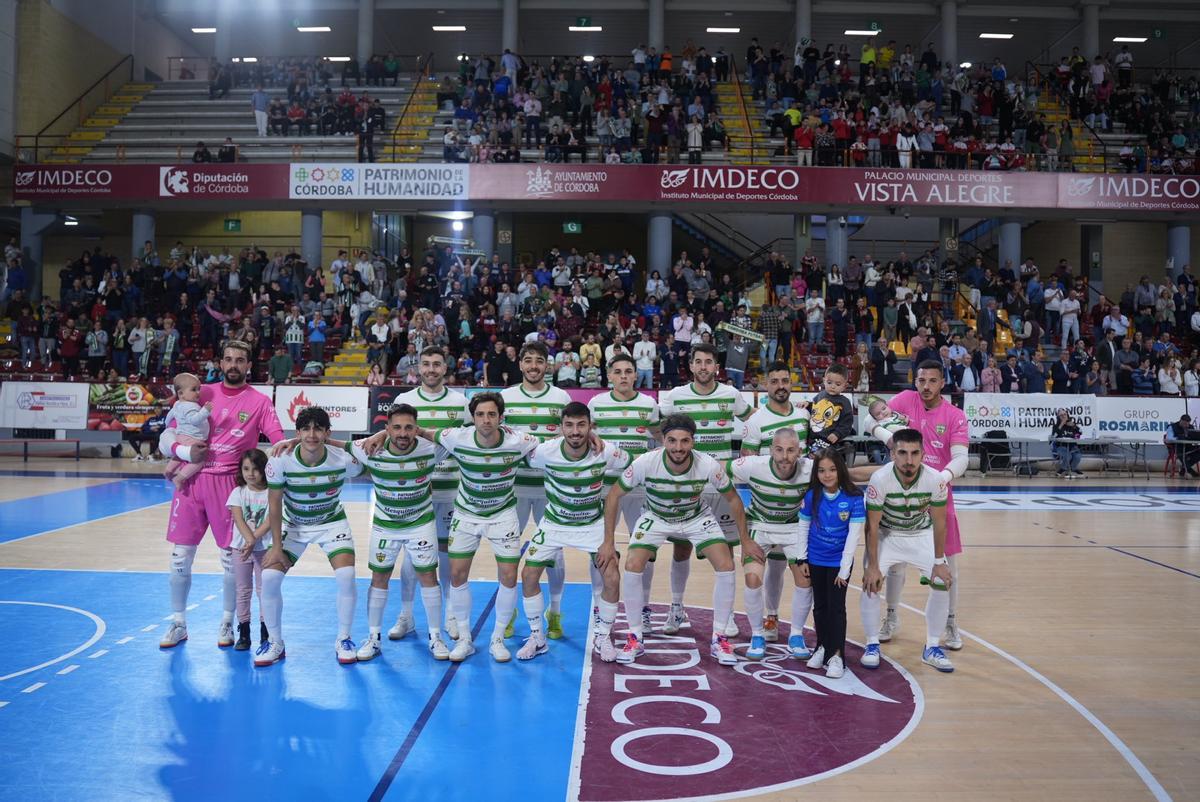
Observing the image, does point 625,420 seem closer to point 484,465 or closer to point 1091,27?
point 484,465

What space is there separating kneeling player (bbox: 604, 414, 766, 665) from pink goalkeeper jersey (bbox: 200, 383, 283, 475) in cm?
304

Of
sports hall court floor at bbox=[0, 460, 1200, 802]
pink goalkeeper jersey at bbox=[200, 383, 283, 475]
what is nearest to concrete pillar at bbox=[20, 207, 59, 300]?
sports hall court floor at bbox=[0, 460, 1200, 802]

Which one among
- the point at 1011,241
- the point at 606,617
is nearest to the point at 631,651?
the point at 606,617

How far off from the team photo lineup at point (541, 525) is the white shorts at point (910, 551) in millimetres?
11

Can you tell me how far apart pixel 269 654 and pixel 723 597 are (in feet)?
11.6

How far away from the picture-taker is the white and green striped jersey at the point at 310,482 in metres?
7.30

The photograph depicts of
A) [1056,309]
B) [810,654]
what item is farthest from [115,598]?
[1056,309]

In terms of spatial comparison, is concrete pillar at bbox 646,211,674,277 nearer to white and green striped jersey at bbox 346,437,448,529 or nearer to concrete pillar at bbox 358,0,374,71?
concrete pillar at bbox 358,0,374,71

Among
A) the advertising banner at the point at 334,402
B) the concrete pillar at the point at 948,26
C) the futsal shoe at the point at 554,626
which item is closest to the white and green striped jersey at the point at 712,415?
the futsal shoe at the point at 554,626

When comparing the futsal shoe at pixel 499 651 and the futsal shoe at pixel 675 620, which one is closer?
the futsal shoe at pixel 499 651

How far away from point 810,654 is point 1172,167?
1102 inches

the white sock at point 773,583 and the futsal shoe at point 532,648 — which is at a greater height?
the white sock at point 773,583

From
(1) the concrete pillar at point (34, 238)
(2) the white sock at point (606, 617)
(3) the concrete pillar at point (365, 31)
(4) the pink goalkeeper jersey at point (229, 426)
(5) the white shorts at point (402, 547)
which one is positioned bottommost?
(2) the white sock at point (606, 617)

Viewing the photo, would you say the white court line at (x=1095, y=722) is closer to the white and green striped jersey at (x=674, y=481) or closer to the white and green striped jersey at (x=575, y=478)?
the white and green striped jersey at (x=674, y=481)
